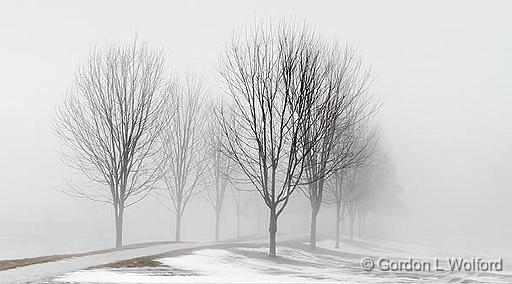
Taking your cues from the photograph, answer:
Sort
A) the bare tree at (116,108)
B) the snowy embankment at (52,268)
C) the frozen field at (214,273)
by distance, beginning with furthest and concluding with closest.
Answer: the bare tree at (116,108)
the frozen field at (214,273)
the snowy embankment at (52,268)

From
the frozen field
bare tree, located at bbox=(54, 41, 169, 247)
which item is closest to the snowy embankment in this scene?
the frozen field

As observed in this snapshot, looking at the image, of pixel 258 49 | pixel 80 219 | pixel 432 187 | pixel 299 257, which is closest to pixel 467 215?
pixel 432 187

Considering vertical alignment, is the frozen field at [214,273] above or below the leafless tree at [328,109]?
below

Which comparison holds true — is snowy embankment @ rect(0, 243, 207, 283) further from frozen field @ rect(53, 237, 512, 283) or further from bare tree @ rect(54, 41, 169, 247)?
bare tree @ rect(54, 41, 169, 247)

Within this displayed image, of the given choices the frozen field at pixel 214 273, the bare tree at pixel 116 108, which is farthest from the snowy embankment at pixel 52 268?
the bare tree at pixel 116 108

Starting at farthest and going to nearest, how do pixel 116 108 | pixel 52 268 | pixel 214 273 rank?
pixel 116 108, pixel 214 273, pixel 52 268

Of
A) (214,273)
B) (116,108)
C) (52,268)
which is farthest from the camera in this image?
(116,108)

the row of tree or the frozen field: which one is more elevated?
the row of tree

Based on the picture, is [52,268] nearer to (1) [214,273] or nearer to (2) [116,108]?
(1) [214,273]

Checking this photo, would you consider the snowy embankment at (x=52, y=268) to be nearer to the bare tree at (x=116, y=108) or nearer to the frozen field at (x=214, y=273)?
the frozen field at (x=214, y=273)

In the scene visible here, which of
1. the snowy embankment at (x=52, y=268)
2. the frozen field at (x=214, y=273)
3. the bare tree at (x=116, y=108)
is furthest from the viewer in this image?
the bare tree at (x=116, y=108)

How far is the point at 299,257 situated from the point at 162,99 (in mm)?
12161

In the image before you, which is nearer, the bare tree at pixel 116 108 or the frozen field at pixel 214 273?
the frozen field at pixel 214 273

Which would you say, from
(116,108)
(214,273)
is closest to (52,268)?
(214,273)
